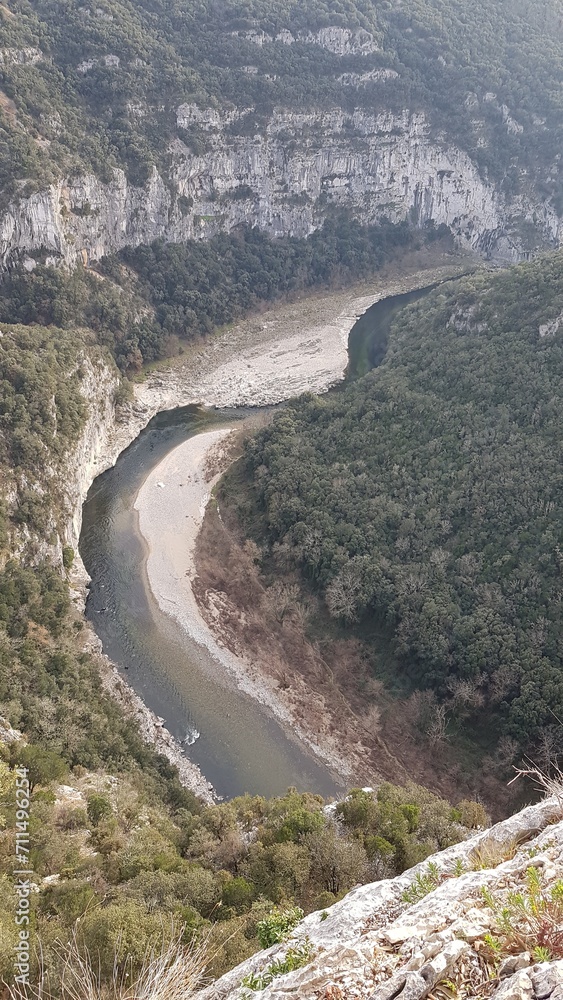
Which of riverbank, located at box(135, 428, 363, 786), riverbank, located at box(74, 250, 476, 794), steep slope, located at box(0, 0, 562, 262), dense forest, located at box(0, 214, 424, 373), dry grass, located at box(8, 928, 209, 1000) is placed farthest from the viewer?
steep slope, located at box(0, 0, 562, 262)

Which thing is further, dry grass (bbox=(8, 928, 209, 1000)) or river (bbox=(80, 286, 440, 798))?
river (bbox=(80, 286, 440, 798))

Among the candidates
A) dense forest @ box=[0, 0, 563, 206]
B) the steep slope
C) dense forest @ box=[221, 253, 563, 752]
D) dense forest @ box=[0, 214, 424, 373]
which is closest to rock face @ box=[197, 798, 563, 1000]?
dense forest @ box=[221, 253, 563, 752]

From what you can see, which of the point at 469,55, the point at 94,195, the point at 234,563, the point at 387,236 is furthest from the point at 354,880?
the point at 469,55

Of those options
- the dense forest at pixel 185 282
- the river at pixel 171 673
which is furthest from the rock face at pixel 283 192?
the river at pixel 171 673

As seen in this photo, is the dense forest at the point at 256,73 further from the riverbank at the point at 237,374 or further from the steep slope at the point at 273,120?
the riverbank at the point at 237,374

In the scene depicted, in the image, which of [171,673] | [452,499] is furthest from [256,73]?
[171,673]

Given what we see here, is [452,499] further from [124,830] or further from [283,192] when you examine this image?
→ [283,192]

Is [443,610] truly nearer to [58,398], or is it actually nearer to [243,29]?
[58,398]

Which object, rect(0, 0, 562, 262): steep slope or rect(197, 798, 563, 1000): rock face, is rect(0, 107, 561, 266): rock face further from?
rect(197, 798, 563, 1000): rock face
